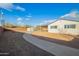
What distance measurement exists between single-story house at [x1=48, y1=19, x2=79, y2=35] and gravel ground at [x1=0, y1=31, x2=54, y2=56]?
252 mm

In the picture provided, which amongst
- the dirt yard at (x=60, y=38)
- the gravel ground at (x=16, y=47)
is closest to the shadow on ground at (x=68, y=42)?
the dirt yard at (x=60, y=38)

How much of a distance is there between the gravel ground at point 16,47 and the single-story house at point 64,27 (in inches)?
9.9

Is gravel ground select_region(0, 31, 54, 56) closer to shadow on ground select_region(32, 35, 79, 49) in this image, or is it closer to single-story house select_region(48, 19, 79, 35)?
shadow on ground select_region(32, 35, 79, 49)

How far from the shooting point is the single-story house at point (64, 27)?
10.8 feet

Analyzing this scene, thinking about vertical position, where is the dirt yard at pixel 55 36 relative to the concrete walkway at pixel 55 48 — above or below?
above

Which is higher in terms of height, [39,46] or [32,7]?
[32,7]

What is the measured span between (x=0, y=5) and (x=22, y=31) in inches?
13.6

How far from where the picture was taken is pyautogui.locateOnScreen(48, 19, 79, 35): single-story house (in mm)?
3279

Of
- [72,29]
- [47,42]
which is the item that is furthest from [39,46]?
[72,29]

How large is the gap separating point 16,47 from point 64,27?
529 millimetres

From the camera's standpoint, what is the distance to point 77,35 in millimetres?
3281

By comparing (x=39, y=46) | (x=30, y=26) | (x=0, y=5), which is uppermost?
(x=0, y=5)

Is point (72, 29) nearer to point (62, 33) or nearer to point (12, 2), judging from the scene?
point (62, 33)

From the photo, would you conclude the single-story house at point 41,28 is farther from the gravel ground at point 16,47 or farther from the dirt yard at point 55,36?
the gravel ground at point 16,47
